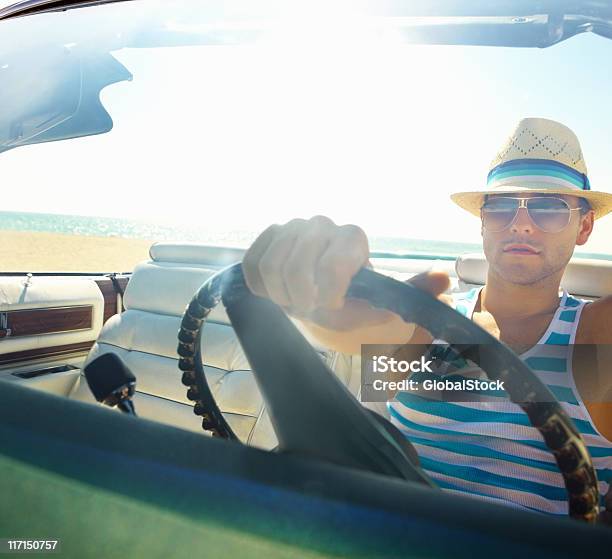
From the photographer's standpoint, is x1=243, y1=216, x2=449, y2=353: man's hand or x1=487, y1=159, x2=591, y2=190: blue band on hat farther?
x1=487, y1=159, x2=591, y2=190: blue band on hat

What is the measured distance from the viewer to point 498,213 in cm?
96

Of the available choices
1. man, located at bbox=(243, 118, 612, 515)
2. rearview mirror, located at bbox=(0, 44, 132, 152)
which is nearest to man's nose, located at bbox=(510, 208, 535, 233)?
man, located at bbox=(243, 118, 612, 515)

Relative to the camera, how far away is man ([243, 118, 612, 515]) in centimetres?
68

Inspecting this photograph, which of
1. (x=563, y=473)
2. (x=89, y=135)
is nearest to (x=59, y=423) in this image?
(x=563, y=473)

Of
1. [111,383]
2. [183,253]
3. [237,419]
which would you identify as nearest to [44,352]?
[183,253]

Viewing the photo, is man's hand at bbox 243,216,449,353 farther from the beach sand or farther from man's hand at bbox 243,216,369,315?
the beach sand

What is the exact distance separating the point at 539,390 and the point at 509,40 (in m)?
0.55

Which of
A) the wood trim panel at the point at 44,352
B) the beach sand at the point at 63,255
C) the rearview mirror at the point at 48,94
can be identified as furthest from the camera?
the beach sand at the point at 63,255

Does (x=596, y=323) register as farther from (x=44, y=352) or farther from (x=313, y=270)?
(x=44, y=352)

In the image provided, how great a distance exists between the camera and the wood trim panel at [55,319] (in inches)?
70.5

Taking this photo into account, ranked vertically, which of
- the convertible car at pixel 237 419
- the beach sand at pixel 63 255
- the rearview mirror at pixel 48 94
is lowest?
the convertible car at pixel 237 419

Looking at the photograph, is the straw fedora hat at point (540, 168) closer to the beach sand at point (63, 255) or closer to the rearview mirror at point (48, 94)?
the rearview mirror at point (48, 94)

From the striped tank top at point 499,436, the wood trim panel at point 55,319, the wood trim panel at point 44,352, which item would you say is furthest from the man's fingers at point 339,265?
the wood trim panel at point 55,319

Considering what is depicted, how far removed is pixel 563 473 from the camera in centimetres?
70
